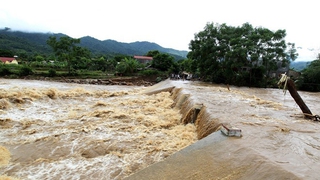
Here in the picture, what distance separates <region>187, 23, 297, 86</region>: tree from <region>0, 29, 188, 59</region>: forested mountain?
54.3 m

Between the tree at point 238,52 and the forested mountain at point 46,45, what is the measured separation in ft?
178

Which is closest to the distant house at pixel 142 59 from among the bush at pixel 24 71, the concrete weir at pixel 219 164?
the bush at pixel 24 71

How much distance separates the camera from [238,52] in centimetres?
2008

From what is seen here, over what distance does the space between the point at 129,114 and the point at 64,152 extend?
362 cm

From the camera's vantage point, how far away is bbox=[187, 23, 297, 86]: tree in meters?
20.3

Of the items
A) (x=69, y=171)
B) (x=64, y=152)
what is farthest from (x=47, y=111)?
(x=69, y=171)

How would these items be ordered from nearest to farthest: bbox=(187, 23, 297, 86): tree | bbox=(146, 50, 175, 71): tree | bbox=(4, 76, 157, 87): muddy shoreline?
bbox=(187, 23, 297, 86): tree, bbox=(4, 76, 157, 87): muddy shoreline, bbox=(146, 50, 175, 71): tree

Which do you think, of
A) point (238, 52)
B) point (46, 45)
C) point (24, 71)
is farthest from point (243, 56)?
point (46, 45)

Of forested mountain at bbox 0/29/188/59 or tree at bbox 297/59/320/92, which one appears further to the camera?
forested mountain at bbox 0/29/188/59

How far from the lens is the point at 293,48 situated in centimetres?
2045

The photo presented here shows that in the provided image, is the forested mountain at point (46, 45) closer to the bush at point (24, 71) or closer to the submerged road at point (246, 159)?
the bush at point (24, 71)

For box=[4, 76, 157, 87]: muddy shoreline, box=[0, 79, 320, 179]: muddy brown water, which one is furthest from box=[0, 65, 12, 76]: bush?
box=[0, 79, 320, 179]: muddy brown water

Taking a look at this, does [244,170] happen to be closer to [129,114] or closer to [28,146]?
[28,146]

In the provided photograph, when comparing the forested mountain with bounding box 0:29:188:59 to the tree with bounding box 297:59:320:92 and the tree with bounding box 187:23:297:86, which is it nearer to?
the tree with bounding box 187:23:297:86
